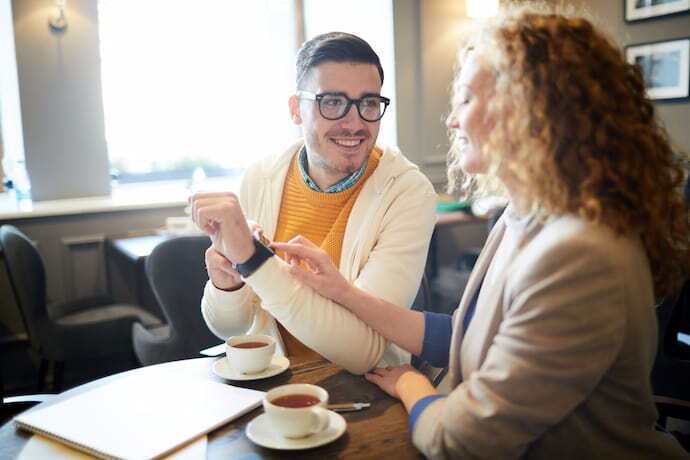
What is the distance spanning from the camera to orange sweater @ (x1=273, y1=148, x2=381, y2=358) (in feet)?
5.22

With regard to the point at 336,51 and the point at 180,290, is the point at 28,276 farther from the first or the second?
the point at 336,51

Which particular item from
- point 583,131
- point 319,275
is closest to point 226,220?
point 319,275

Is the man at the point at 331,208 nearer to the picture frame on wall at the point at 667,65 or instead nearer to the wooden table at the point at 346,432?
the wooden table at the point at 346,432

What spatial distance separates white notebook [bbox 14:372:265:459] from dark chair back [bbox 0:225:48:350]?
158cm

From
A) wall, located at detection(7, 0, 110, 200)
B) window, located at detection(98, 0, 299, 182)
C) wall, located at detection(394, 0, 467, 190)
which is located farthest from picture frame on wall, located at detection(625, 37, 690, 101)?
wall, located at detection(7, 0, 110, 200)

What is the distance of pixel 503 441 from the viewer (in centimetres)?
81

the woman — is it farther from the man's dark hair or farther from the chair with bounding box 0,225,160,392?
the chair with bounding box 0,225,160,392

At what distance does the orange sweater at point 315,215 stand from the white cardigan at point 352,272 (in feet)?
0.10

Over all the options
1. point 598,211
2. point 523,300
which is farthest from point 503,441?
point 598,211

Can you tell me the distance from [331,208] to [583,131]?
0.89m

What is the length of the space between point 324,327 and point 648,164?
659mm

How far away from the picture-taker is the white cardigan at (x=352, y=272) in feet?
4.01

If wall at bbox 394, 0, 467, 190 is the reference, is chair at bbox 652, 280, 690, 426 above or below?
below

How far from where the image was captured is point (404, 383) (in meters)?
1.05
